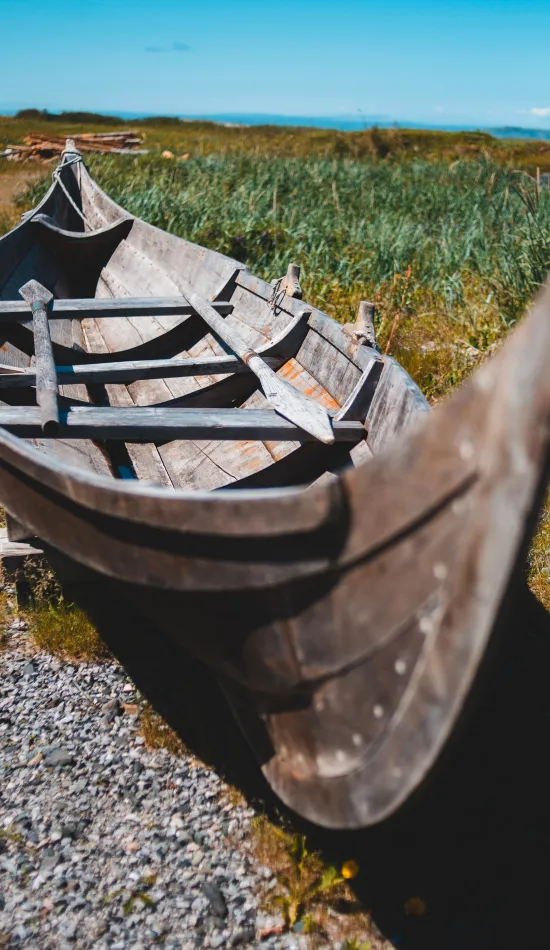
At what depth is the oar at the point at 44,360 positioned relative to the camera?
115 inches

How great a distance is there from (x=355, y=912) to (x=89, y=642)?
1.55 meters

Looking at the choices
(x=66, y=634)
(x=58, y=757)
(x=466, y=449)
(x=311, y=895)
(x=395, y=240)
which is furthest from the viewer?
(x=395, y=240)

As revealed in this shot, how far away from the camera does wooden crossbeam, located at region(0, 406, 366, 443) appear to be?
293 centimetres

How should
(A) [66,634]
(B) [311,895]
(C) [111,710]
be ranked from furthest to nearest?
(A) [66,634] → (C) [111,710] → (B) [311,895]

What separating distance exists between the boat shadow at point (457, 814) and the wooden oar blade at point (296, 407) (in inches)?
37.0

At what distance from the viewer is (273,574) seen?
1.69m

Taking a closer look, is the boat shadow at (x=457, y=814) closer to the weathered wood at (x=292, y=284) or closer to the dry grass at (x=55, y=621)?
the dry grass at (x=55, y=621)

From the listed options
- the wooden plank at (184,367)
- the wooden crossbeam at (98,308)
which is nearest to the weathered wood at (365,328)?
the wooden plank at (184,367)

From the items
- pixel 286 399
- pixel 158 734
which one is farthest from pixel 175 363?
pixel 158 734

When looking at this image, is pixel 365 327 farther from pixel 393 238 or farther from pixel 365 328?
pixel 393 238

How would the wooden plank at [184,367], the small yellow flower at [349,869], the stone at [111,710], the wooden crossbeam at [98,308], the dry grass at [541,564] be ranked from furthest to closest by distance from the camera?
1. the wooden crossbeam at [98,308]
2. the wooden plank at [184,367]
3. the dry grass at [541,564]
4. the stone at [111,710]
5. the small yellow flower at [349,869]

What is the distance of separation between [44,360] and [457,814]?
8.52ft

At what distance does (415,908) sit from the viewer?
2117 millimetres

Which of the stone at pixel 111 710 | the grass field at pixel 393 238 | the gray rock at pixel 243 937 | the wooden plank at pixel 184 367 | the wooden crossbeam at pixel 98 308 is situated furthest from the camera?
the grass field at pixel 393 238
